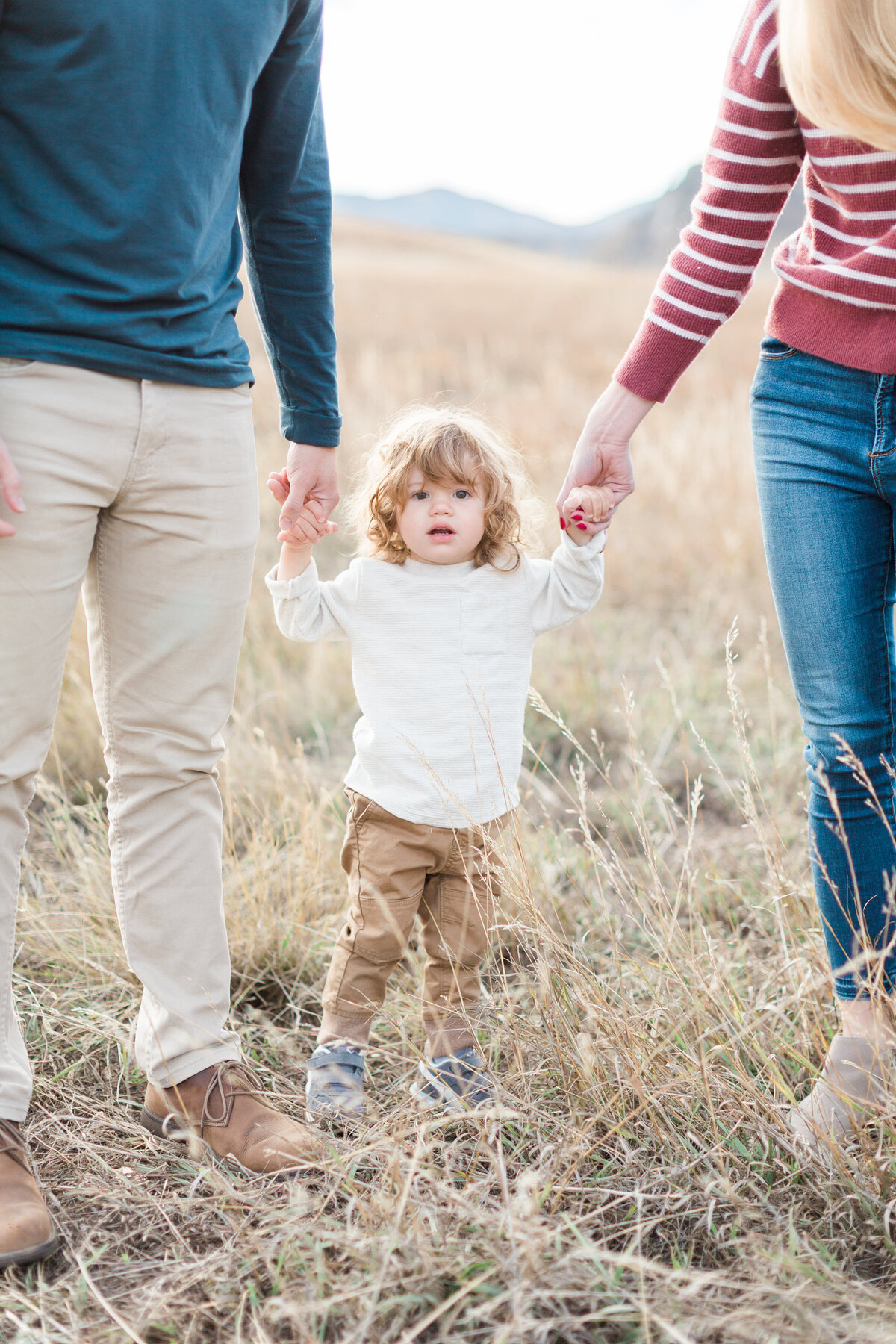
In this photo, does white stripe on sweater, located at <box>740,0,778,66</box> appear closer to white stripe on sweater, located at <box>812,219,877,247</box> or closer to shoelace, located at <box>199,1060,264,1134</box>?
white stripe on sweater, located at <box>812,219,877,247</box>

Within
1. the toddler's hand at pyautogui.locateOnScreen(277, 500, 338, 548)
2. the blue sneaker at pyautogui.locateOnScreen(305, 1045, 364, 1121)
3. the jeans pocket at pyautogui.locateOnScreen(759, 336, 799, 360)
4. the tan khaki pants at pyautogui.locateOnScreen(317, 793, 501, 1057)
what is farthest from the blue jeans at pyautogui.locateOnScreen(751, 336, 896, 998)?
the blue sneaker at pyautogui.locateOnScreen(305, 1045, 364, 1121)

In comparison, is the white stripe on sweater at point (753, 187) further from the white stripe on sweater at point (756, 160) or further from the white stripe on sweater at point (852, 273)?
the white stripe on sweater at point (852, 273)

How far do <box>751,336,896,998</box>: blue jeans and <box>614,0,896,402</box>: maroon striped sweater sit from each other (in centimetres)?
7

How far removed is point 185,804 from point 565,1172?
0.86 m

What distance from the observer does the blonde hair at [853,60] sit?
53.1 inches

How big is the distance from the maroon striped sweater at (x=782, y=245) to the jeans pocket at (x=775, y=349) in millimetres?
21

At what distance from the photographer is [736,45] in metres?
1.56

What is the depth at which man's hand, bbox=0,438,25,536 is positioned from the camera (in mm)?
1407

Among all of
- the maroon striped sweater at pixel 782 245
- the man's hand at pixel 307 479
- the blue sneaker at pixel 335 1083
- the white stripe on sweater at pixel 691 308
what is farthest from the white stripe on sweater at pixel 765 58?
the blue sneaker at pixel 335 1083

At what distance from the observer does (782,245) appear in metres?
1.69

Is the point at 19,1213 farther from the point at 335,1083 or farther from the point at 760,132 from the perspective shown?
the point at 760,132

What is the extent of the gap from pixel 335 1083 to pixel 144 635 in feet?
2.93

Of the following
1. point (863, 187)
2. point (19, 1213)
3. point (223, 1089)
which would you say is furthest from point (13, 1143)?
point (863, 187)

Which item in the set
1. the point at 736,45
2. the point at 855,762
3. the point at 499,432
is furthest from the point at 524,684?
the point at 736,45
